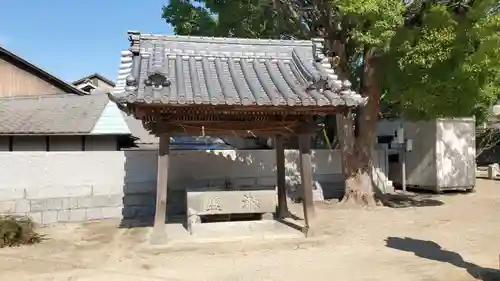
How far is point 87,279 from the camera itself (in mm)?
6625

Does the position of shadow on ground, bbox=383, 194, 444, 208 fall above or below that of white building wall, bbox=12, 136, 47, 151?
below

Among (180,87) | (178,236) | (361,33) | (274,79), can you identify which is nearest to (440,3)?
(361,33)

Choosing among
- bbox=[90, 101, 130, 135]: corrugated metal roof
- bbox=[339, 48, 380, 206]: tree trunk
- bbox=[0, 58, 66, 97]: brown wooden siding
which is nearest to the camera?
bbox=[339, 48, 380, 206]: tree trunk

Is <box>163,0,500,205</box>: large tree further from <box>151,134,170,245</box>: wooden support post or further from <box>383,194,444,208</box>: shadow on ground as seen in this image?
<box>151,134,170,245</box>: wooden support post

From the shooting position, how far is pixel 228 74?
9242 millimetres

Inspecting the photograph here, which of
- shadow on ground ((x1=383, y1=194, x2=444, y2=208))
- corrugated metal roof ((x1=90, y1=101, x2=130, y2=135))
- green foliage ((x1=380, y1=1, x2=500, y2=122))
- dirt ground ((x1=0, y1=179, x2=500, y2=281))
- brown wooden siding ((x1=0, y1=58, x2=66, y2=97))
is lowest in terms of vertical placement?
dirt ground ((x1=0, y1=179, x2=500, y2=281))

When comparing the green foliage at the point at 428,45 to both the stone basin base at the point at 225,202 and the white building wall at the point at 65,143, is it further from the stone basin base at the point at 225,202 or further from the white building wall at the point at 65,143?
the white building wall at the point at 65,143

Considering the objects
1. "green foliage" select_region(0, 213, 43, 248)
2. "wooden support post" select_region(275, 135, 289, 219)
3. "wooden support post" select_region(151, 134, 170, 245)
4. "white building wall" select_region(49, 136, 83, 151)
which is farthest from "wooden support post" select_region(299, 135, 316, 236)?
"white building wall" select_region(49, 136, 83, 151)

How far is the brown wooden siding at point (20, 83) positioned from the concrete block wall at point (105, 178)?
1103 centimetres

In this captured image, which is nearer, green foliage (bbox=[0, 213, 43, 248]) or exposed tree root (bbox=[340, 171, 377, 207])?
green foliage (bbox=[0, 213, 43, 248])

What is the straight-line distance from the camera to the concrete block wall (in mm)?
10852

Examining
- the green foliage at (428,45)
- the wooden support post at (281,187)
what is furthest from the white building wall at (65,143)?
the wooden support post at (281,187)

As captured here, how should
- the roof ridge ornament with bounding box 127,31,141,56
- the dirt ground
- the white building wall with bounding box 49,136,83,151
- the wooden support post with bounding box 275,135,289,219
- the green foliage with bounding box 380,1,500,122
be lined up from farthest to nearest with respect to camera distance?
the white building wall with bounding box 49,136,83,151 → the wooden support post with bounding box 275,135,289,219 → the roof ridge ornament with bounding box 127,31,141,56 → the green foliage with bounding box 380,1,500,122 → the dirt ground

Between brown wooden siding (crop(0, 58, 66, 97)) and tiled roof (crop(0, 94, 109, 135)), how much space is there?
4.70ft
